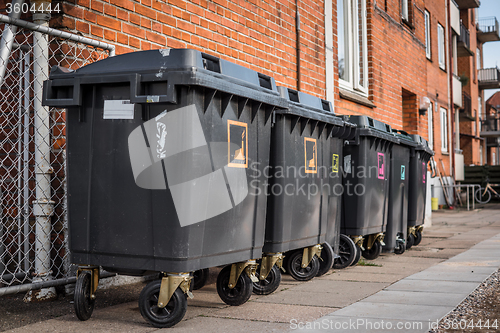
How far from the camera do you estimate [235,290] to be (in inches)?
152

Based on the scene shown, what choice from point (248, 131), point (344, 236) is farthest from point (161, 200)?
point (344, 236)

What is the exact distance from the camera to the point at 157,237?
321 cm

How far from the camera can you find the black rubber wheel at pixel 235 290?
3789 millimetres

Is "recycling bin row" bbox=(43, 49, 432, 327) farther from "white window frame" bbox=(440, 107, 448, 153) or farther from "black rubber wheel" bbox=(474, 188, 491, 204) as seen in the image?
"black rubber wheel" bbox=(474, 188, 491, 204)

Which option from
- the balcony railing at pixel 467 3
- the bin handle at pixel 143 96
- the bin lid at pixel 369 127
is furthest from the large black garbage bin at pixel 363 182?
the balcony railing at pixel 467 3

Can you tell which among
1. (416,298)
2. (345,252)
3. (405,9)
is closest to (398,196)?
(345,252)

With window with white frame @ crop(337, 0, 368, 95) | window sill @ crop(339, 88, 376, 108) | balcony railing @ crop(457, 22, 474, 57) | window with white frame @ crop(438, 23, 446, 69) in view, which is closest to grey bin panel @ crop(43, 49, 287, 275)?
window sill @ crop(339, 88, 376, 108)

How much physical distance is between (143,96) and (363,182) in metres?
3.26

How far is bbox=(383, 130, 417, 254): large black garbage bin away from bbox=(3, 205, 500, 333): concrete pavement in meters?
0.53

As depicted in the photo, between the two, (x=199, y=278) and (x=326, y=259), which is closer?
(x=199, y=278)

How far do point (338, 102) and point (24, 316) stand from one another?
6283mm

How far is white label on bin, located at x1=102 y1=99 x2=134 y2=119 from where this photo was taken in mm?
3303

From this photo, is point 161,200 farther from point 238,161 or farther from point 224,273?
point 224,273

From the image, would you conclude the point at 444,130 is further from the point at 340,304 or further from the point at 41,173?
the point at 41,173
